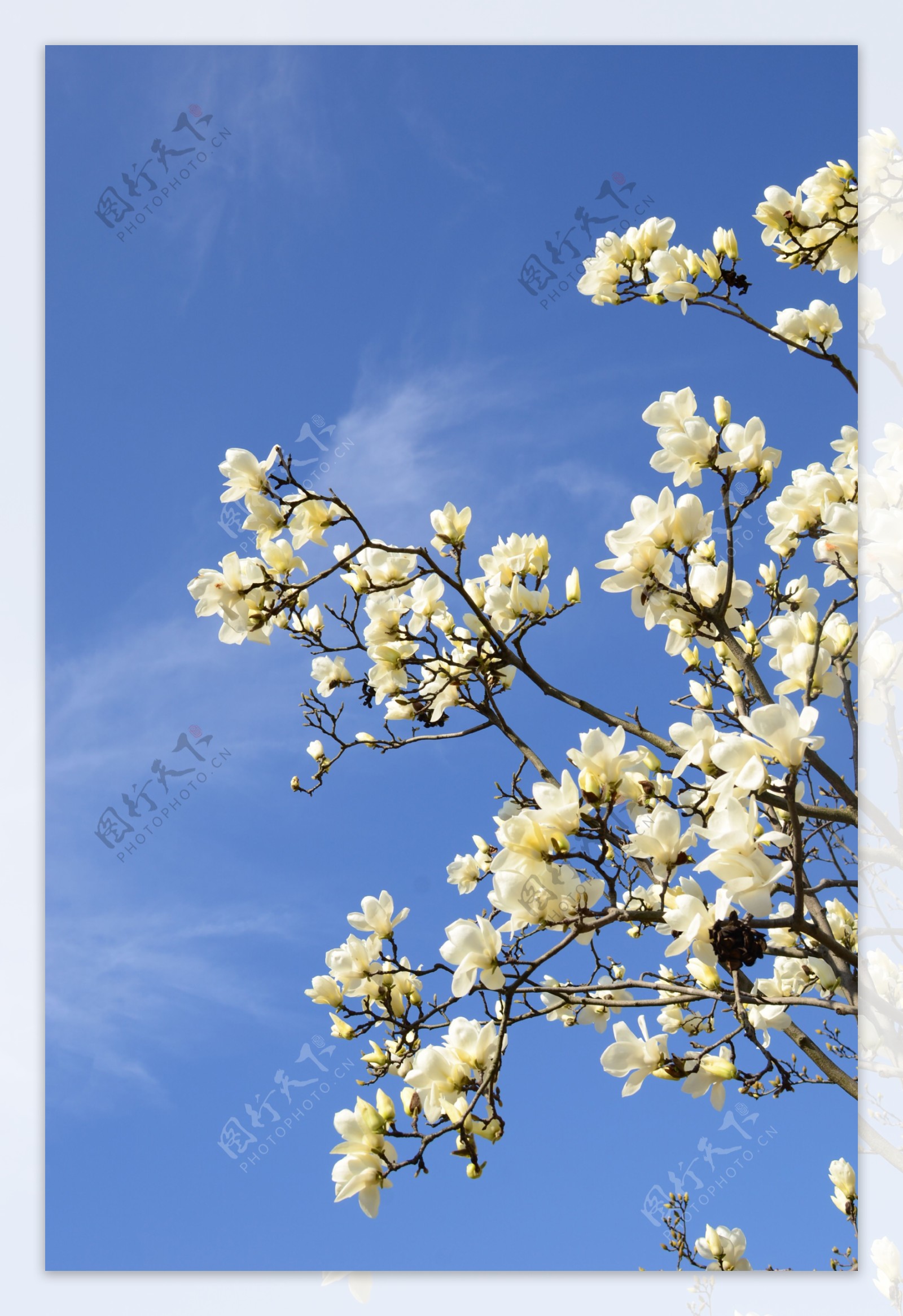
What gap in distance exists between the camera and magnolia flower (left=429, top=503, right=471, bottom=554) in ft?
5.24

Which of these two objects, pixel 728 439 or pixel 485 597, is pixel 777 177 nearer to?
pixel 728 439

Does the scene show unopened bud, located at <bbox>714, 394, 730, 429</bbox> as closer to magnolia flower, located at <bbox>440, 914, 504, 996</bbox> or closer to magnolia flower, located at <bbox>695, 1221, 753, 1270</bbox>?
magnolia flower, located at <bbox>440, 914, 504, 996</bbox>

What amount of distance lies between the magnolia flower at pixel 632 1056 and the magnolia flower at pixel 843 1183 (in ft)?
3.06

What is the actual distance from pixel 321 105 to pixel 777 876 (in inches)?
76.6

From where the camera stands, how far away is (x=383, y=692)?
156cm

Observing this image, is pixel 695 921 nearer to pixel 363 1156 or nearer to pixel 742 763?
pixel 742 763

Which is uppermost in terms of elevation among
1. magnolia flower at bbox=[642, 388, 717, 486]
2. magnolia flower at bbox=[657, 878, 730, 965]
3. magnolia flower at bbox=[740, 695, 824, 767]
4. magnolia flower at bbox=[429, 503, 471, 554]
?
magnolia flower at bbox=[429, 503, 471, 554]

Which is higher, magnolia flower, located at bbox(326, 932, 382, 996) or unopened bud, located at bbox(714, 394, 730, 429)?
unopened bud, located at bbox(714, 394, 730, 429)

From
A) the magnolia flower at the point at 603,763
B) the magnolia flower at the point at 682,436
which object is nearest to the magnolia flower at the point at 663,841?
the magnolia flower at the point at 603,763

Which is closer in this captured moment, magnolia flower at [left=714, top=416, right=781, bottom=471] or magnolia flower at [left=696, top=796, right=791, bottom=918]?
magnolia flower at [left=696, top=796, right=791, bottom=918]

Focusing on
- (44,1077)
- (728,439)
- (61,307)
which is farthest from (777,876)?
(61,307)

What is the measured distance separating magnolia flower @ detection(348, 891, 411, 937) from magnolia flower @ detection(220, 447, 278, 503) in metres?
0.62

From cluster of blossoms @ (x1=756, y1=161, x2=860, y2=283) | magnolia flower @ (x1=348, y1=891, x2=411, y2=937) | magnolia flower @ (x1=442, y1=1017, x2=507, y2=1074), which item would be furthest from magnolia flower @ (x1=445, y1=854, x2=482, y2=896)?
cluster of blossoms @ (x1=756, y1=161, x2=860, y2=283)

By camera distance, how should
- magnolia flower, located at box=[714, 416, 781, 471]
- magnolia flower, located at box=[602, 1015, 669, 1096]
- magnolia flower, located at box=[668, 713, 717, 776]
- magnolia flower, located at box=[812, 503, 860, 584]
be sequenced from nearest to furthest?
magnolia flower, located at box=[668, 713, 717, 776], magnolia flower, located at box=[602, 1015, 669, 1096], magnolia flower, located at box=[812, 503, 860, 584], magnolia flower, located at box=[714, 416, 781, 471]
